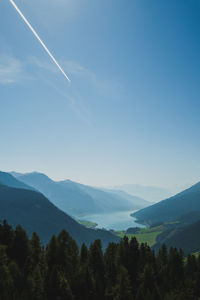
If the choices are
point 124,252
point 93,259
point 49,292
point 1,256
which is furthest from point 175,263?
point 1,256

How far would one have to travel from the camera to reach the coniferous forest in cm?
3008

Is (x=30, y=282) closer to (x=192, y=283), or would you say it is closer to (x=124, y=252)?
(x=124, y=252)

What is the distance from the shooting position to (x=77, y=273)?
35344mm

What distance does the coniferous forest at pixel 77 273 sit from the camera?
3008cm

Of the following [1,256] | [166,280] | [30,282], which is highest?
[1,256]

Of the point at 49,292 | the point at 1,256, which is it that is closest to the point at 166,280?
the point at 49,292

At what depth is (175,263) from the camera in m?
47.8

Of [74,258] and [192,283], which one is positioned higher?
[74,258]

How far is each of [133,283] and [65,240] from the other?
1509cm

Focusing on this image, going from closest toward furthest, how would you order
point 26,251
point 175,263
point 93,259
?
point 26,251 < point 93,259 < point 175,263

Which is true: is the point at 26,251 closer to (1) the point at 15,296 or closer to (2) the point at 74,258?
(2) the point at 74,258

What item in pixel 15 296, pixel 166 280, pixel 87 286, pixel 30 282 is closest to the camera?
pixel 15 296

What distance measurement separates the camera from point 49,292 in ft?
101

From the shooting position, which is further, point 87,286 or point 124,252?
point 124,252
